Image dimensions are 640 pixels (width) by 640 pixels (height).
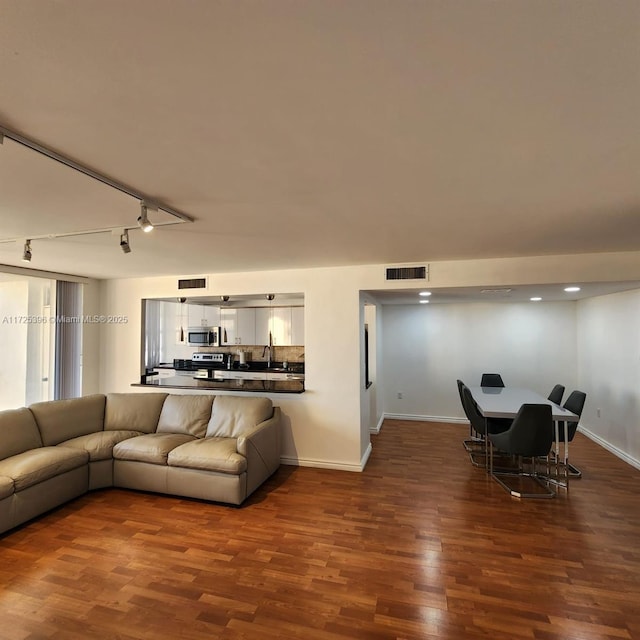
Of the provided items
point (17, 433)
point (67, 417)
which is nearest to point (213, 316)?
point (67, 417)

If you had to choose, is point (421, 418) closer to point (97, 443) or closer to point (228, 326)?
point (228, 326)

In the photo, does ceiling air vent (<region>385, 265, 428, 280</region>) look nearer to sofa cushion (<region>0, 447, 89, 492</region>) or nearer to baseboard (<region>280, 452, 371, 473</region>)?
baseboard (<region>280, 452, 371, 473</region>)

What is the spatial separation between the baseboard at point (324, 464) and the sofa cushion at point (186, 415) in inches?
42.1

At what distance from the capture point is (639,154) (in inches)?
59.7

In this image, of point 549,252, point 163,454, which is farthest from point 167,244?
point 549,252

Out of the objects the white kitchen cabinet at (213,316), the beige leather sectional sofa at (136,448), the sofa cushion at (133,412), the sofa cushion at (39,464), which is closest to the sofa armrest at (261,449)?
the beige leather sectional sofa at (136,448)

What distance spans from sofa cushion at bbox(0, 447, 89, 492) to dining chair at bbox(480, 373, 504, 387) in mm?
5386

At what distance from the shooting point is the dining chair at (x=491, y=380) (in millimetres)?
5569

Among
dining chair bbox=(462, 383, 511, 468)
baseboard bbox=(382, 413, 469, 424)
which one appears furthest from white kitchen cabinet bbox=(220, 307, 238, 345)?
dining chair bbox=(462, 383, 511, 468)

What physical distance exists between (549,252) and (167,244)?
3541 mm

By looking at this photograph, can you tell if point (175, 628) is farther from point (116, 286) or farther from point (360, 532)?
point (116, 286)

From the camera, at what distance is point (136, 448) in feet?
11.8

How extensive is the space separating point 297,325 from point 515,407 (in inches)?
149

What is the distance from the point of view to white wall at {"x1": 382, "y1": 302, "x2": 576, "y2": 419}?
19.2 feet
